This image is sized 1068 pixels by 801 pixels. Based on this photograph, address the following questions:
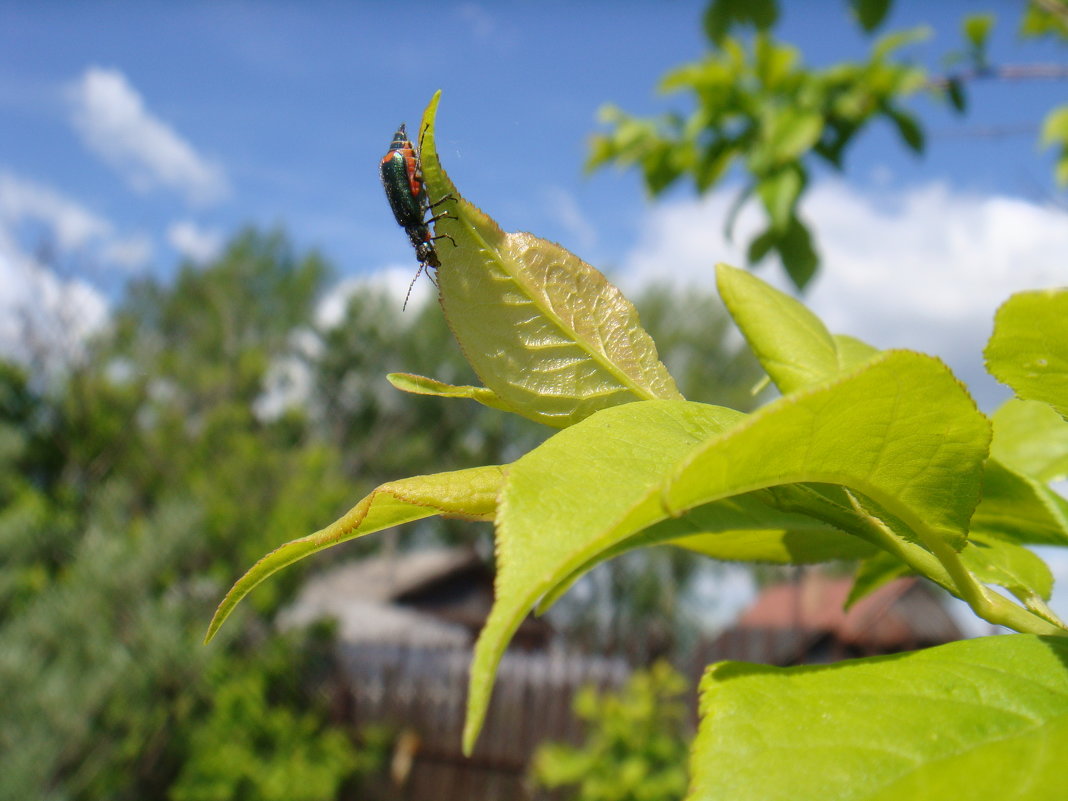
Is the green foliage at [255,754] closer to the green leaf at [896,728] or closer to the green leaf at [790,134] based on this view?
the green leaf at [790,134]

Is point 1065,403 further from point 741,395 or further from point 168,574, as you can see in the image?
point 741,395

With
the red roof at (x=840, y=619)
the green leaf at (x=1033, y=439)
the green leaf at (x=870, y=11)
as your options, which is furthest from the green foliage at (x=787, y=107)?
the red roof at (x=840, y=619)

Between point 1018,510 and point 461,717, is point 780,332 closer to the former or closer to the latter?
point 1018,510

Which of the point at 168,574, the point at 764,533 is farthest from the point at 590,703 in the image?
the point at 764,533

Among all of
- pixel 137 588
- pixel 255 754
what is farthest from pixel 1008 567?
pixel 255 754

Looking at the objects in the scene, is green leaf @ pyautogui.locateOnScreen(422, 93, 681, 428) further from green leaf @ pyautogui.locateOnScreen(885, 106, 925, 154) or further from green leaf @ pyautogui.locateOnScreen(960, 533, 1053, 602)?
green leaf @ pyautogui.locateOnScreen(885, 106, 925, 154)

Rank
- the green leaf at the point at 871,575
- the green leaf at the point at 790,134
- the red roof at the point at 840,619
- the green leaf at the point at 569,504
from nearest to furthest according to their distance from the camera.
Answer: the green leaf at the point at 569,504 < the green leaf at the point at 871,575 < the green leaf at the point at 790,134 < the red roof at the point at 840,619
